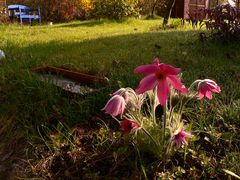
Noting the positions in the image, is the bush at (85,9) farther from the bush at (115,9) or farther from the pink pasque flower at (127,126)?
the pink pasque flower at (127,126)

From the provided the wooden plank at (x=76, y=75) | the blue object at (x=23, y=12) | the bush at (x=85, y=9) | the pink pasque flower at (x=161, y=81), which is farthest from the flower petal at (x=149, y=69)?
the bush at (x=85, y=9)

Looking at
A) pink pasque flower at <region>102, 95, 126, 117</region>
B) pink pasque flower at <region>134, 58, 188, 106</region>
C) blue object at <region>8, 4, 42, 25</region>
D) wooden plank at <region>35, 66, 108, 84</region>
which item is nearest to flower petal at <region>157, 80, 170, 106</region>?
pink pasque flower at <region>134, 58, 188, 106</region>

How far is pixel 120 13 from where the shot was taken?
38.9 ft

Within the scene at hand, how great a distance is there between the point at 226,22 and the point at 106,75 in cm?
229

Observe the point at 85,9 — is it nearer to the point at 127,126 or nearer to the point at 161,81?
the point at 127,126

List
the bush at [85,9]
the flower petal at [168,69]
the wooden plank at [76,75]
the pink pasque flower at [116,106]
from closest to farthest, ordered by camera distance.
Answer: the flower petal at [168,69] < the pink pasque flower at [116,106] < the wooden plank at [76,75] < the bush at [85,9]

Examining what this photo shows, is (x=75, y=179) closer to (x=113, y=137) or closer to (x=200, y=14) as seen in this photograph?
(x=113, y=137)

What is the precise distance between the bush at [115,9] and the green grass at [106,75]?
262 inches

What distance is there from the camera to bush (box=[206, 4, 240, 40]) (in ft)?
14.9

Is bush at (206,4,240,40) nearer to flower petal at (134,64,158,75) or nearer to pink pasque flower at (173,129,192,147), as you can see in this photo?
pink pasque flower at (173,129,192,147)

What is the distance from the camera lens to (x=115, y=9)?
39.1ft

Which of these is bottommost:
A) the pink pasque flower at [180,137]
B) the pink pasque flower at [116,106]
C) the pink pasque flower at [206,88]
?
the pink pasque flower at [180,137]

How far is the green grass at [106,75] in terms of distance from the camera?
7.17 ft

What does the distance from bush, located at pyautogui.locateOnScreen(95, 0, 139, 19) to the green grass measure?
6.66 metres
